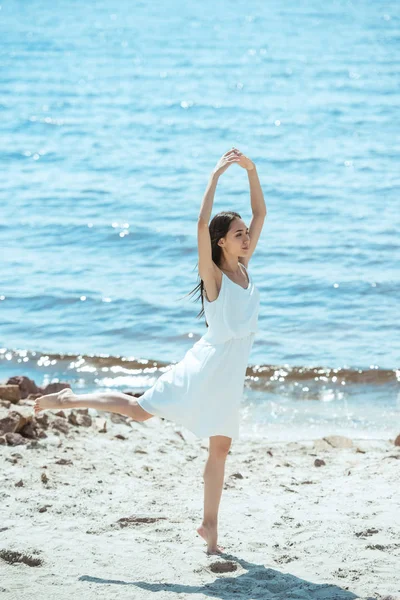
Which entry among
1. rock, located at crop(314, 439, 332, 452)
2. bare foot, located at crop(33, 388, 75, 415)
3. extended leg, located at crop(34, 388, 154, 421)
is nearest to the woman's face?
extended leg, located at crop(34, 388, 154, 421)

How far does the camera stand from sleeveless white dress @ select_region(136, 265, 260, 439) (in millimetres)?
5070

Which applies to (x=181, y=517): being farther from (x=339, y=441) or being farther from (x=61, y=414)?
(x=339, y=441)

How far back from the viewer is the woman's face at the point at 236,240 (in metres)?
5.21

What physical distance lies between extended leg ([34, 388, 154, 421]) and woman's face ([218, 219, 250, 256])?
96 cm

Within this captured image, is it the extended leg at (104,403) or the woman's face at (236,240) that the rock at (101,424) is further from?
the woman's face at (236,240)

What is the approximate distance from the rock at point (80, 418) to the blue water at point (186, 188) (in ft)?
7.72

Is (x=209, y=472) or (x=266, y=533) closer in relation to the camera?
(x=209, y=472)

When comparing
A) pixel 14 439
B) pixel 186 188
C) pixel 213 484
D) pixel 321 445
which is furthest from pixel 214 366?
pixel 186 188

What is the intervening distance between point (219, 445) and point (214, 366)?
436 millimetres

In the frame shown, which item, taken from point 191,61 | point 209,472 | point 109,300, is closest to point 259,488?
point 209,472

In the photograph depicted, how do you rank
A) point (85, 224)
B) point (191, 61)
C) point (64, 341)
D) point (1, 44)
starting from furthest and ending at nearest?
1. point (1, 44)
2. point (191, 61)
3. point (85, 224)
4. point (64, 341)

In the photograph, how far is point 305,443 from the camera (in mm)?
7984

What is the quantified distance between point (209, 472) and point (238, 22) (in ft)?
126

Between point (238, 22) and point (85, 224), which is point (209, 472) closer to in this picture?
point (85, 224)
